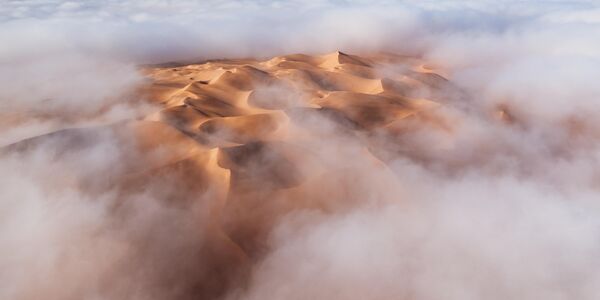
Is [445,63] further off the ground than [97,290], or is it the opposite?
[445,63]

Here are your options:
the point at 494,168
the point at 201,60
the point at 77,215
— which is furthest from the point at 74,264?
the point at 201,60

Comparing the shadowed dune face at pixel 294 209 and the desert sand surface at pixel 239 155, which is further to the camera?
the desert sand surface at pixel 239 155

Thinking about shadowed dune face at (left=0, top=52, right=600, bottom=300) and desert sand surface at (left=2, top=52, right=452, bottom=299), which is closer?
shadowed dune face at (left=0, top=52, right=600, bottom=300)

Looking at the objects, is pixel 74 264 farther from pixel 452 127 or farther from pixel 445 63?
pixel 445 63
